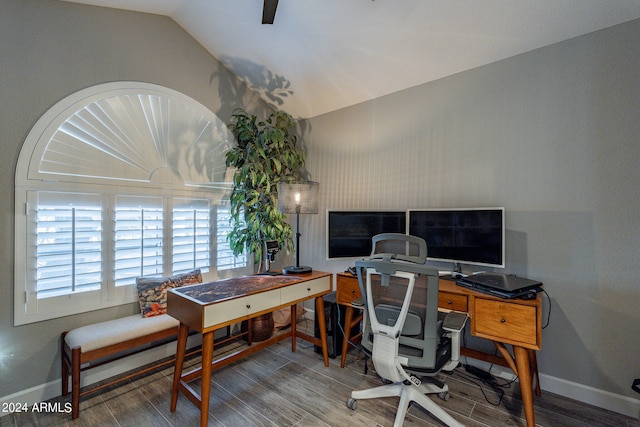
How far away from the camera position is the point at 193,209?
2.80 meters

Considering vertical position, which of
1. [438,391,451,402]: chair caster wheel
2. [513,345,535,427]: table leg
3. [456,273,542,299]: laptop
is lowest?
[438,391,451,402]: chair caster wheel

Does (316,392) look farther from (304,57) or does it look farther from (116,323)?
(304,57)

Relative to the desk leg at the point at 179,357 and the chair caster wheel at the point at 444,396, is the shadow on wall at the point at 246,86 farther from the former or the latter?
the chair caster wheel at the point at 444,396

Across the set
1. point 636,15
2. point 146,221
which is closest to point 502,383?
point 636,15

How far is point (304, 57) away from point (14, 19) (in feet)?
6.86

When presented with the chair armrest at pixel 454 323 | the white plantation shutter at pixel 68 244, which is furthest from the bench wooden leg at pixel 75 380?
the chair armrest at pixel 454 323

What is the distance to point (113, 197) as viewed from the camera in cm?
229

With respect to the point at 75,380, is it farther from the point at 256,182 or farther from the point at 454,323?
the point at 454,323

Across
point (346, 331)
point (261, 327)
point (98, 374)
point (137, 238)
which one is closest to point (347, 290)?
point (346, 331)

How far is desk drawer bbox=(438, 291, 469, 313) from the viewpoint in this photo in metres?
1.91

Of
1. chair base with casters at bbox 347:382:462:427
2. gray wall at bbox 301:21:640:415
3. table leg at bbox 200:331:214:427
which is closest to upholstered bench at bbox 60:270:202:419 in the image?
table leg at bbox 200:331:214:427

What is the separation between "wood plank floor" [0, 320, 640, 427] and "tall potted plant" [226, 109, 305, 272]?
1.18 metres

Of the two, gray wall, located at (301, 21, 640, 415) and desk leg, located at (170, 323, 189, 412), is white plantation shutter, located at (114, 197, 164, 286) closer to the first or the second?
desk leg, located at (170, 323, 189, 412)

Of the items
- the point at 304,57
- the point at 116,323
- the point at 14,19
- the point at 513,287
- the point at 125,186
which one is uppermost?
the point at 304,57
